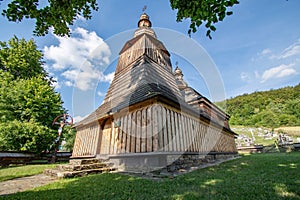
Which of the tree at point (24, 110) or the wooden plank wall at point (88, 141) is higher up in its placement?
the tree at point (24, 110)

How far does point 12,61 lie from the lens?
680 inches

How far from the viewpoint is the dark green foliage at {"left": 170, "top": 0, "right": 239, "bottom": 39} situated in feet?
8.88

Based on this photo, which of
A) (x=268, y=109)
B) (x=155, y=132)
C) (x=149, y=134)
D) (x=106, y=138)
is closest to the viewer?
(x=155, y=132)

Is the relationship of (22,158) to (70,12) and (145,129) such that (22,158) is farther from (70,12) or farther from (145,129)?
(70,12)

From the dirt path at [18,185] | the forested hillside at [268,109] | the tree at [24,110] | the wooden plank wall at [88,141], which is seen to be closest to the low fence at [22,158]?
the tree at [24,110]

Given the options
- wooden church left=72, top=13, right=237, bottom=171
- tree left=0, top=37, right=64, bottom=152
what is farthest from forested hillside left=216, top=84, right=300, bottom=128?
tree left=0, top=37, right=64, bottom=152

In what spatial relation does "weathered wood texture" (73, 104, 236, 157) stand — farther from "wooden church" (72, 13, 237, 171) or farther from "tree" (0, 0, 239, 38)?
"tree" (0, 0, 239, 38)

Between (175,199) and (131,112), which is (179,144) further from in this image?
(175,199)

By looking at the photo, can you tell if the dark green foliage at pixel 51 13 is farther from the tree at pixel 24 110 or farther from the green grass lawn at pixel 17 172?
the tree at pixel 24 110

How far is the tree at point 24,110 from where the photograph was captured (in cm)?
1275

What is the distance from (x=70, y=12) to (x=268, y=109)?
225 ft

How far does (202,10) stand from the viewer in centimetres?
285

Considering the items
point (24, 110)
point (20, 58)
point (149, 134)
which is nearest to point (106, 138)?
point (149, 134)

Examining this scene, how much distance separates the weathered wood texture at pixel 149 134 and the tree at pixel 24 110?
675cm
